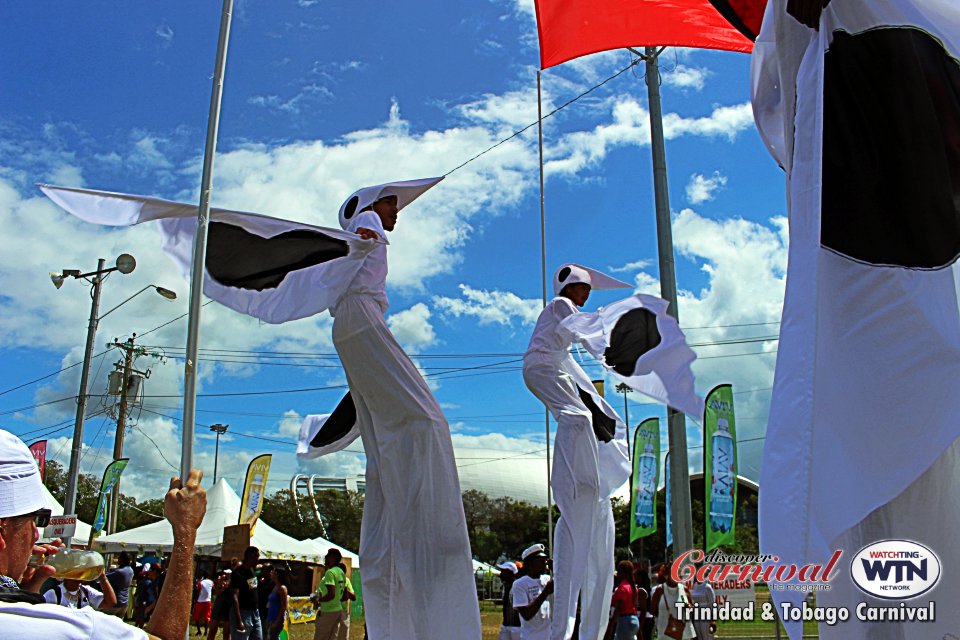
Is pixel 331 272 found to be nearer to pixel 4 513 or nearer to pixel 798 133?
pixel 798 133

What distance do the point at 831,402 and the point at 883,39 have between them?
1189 mm

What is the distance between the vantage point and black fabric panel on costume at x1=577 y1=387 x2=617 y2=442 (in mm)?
6211

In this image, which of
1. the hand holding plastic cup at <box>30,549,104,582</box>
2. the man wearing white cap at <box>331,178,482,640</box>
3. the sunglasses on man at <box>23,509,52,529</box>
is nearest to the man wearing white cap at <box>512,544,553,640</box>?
the man wearing white cap at <box>331,178,482,640</box>

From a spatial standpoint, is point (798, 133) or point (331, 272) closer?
point (798, 133)

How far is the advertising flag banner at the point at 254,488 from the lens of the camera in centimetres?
2044

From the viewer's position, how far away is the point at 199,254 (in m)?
3.59

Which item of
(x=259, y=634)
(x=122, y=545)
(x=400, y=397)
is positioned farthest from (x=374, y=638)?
(x=122, y=545)

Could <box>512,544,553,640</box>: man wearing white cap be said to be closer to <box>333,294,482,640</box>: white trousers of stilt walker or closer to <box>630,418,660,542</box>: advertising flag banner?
<box>333,294,482,640</box>: white trousers of stilt walker

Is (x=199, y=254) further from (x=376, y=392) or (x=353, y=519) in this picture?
(x=353, y=519)

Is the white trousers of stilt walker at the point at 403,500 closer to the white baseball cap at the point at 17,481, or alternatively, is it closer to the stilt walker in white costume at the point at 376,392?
the stilt walker in white costume at the point at 376,392

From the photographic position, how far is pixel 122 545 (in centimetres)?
2297

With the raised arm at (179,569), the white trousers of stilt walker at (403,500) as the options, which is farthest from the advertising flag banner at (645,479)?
the raised arm at (179,569)

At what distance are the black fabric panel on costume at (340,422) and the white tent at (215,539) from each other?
58.5 ft

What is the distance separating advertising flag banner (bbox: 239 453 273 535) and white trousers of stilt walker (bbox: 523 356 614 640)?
16.0m
